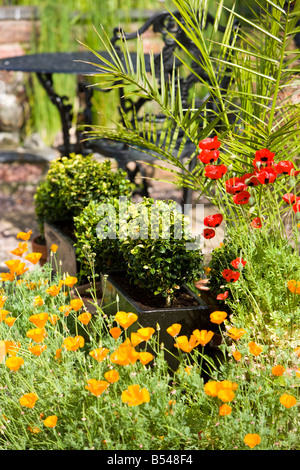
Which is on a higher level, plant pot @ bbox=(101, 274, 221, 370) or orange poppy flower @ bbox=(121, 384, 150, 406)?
orange poppy flower @ bbox=(121, 384, 150, 406)

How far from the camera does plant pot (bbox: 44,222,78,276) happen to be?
284 centimetres

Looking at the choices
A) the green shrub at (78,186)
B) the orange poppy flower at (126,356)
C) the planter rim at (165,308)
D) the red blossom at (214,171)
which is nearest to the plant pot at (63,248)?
the green shrub at (78,186)

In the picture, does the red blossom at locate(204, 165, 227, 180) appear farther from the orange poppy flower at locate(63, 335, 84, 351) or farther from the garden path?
the garden path

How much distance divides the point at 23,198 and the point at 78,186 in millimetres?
2902

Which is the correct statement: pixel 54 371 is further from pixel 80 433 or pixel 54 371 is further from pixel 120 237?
pixel 120 237

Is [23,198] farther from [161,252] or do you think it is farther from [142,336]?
[142,336]

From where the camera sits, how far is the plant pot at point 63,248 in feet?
9.30

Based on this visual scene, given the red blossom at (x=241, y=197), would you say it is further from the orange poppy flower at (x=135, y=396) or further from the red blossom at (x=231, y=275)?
the orange poppy flower at (x=135, y=396)

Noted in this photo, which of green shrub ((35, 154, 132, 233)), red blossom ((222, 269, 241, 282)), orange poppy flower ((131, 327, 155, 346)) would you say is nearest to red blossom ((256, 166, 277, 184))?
red blossom ((222, 269, 241, 282))

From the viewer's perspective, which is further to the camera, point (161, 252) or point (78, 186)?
point (78, 186)

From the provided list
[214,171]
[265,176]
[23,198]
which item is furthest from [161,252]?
[23,198]

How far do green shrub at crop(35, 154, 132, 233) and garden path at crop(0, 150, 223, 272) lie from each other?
859 millimetres

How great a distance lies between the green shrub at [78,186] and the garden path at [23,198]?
86 cm

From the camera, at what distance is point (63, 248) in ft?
9.76
